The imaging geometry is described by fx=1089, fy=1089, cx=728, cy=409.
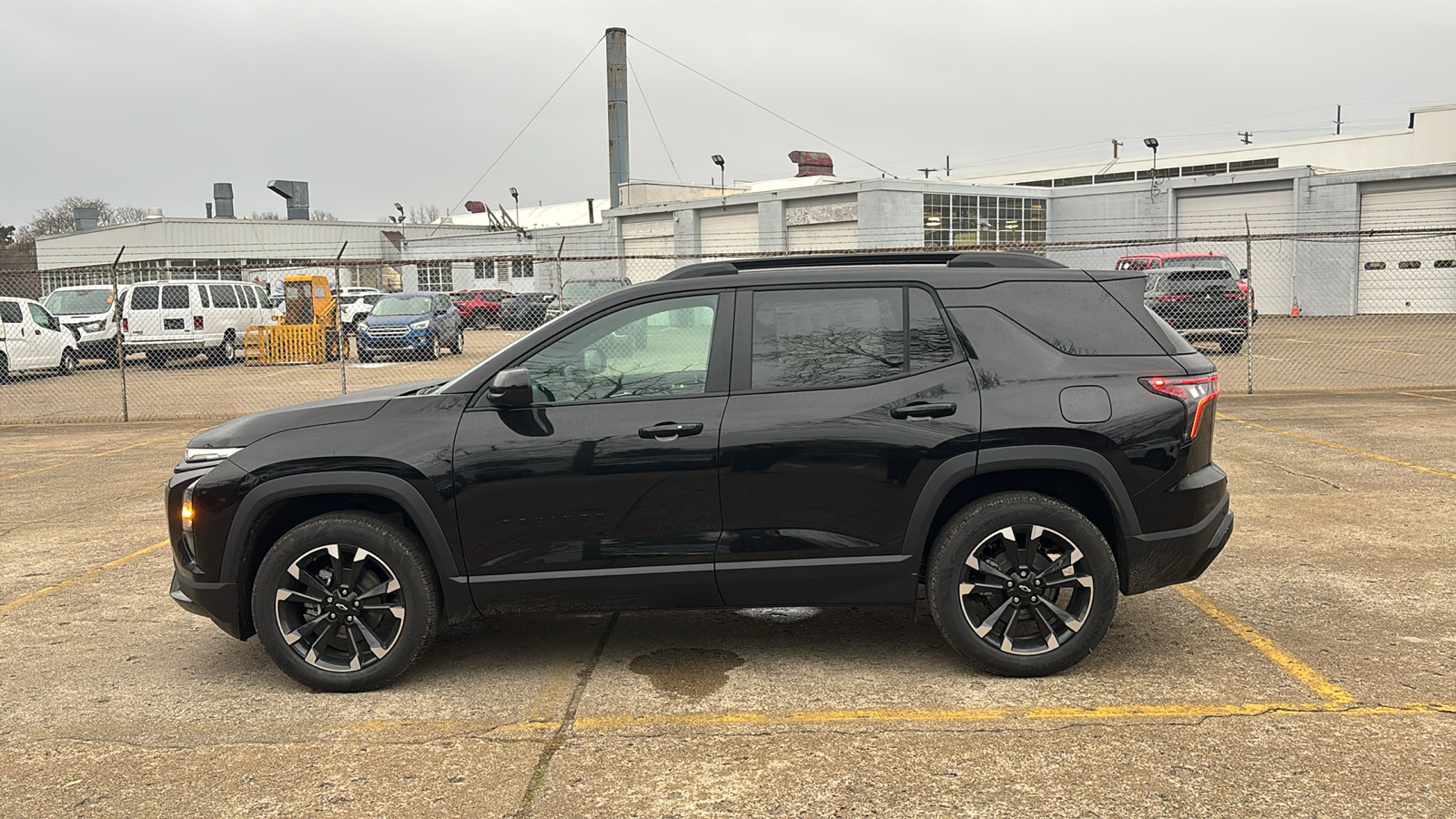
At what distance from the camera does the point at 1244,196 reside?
1501 inches

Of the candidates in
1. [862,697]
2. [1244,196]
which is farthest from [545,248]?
[862,697]

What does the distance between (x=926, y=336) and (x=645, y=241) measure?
44.4 meters

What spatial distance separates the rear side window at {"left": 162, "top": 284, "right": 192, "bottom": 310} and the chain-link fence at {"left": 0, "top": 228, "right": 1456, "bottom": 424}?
0.03 metres

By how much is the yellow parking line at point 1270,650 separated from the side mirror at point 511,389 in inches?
130

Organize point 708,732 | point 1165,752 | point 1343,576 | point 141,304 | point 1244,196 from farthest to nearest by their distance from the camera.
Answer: point 1244,196 < point 141,304 < point 1343,576 < point 708,732 < point 1165,752

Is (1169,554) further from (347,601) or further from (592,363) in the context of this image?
(347,601)

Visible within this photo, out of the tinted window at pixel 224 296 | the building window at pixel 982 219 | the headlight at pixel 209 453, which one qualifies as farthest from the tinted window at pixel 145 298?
the building window at pixel 982 219

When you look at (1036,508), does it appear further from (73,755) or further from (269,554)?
(73,755)

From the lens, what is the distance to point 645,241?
4819cm

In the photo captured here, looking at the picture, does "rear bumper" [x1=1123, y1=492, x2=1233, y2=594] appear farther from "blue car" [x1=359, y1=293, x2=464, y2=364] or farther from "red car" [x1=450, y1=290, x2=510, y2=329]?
"red car" [x1=450, y1=290, x2=510, y2=329]

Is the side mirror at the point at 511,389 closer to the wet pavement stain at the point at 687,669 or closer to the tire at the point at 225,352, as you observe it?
the wet pavement stain at the point at 687,669

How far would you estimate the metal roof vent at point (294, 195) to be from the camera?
63.1 m

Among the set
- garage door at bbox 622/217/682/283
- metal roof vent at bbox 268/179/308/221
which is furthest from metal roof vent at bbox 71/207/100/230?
garage door at bbox 622/217/682/283

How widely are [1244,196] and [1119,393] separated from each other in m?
38.2
